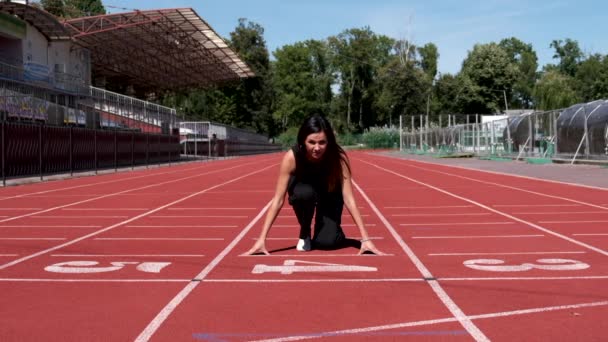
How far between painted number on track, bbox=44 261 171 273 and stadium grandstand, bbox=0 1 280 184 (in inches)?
669

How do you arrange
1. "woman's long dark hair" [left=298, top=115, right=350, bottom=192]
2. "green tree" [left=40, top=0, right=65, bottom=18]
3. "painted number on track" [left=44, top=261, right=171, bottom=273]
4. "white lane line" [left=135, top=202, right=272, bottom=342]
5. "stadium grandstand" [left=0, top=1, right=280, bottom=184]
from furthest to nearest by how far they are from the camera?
"green tree" [left=40, top=0, right=65, bottom=18], "stadium grandstand" [left=0, top=1, right=280, bottom=184], "woman's long dark hair" [left=298, top=115, right=350, bottom=192], "painted number on track" [left=44, top=261, right=171, bottom=273], "white lane line" [left=135, top=202, right=272, bottom=342]

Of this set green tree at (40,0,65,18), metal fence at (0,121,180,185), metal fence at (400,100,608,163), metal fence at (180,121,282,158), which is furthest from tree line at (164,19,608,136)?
metal fence at (0,121,180,185)

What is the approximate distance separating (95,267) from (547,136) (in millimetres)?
31466

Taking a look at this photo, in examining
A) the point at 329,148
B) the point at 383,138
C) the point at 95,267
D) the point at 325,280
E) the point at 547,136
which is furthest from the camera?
the point at 383,138

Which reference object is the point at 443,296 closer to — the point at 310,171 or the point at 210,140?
the point at 310,171

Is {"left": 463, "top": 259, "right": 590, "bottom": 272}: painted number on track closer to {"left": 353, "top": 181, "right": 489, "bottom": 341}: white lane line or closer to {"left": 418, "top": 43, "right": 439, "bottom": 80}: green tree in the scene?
{"left": 353, "top": 181, "right": 489, "bottom": 341}: white lane line

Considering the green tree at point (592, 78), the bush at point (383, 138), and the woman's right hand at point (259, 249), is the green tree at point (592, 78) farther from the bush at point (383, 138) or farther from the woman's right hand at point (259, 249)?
the woman's right hand at point (259, 249)

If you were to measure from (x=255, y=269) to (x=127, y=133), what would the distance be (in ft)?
112

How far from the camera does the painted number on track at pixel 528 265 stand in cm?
693

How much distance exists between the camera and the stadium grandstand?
2800 cm

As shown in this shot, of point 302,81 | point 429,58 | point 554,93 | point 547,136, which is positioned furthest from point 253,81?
point 547,136

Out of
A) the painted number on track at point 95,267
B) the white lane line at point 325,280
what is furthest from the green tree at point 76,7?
the white lane line at point 325,280

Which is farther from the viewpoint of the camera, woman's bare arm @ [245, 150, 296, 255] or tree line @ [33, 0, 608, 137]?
tree line @ [33, 0, 608, 137]

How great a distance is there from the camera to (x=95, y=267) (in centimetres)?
723
